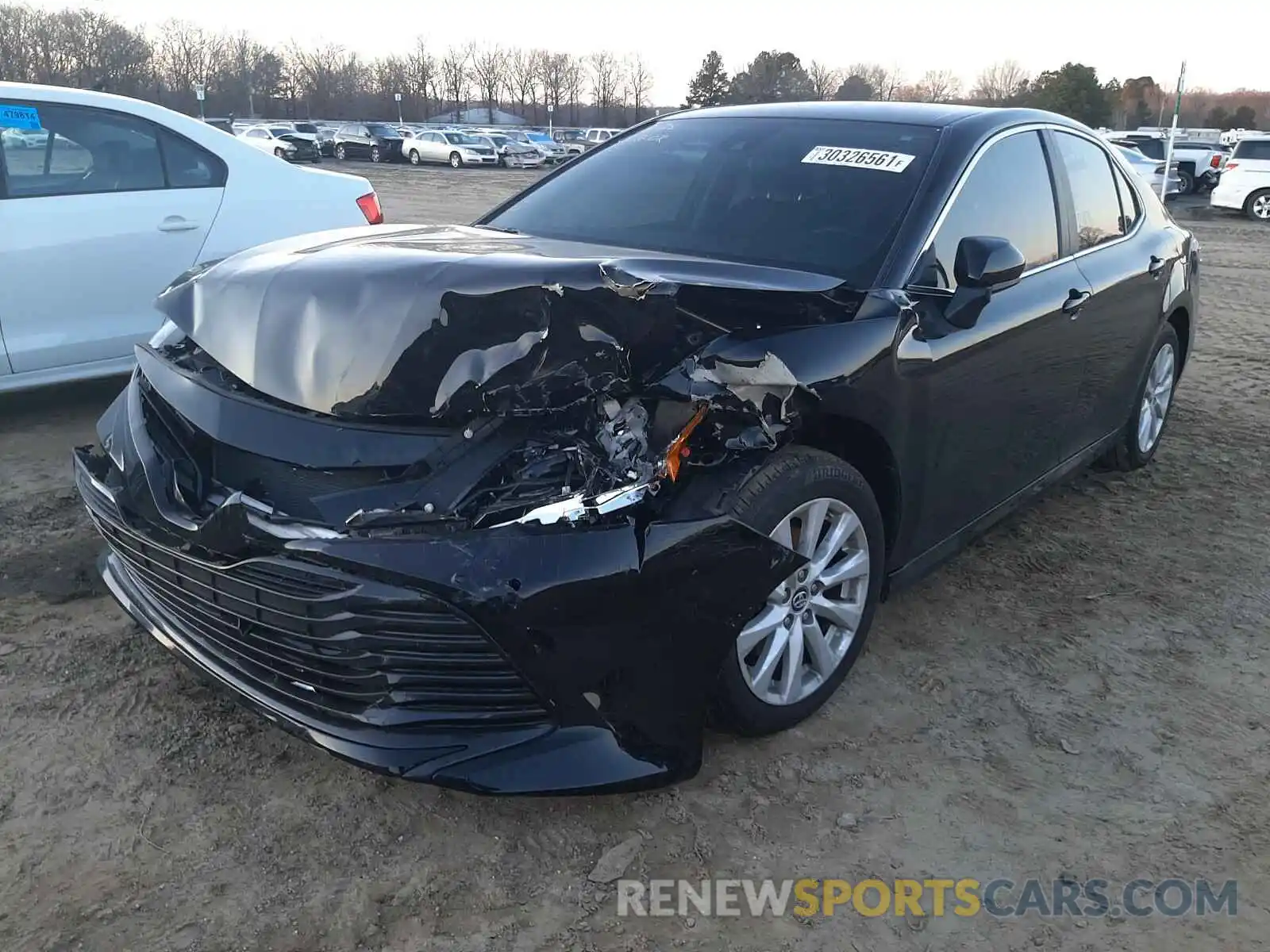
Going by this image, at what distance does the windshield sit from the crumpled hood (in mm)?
552

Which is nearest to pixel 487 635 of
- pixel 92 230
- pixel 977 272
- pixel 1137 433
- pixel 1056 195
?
pixel 977 272

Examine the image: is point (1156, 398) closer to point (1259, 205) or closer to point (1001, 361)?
point (1001, 361)

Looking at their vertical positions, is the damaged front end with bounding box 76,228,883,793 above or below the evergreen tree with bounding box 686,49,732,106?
below

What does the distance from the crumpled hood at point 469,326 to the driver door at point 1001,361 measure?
0.61m

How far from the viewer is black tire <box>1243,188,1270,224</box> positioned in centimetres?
2002

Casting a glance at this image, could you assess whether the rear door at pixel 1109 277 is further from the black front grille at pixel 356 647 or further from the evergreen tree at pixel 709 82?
the evergreen tree at pixel 709 82

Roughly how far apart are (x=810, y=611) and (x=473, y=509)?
3.46ft

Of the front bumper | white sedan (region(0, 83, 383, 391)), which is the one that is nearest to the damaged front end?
the front bumper

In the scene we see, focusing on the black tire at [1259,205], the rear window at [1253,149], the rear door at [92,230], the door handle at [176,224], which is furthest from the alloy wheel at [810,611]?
the rear window at [1253,149]

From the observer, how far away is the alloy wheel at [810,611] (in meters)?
2.64

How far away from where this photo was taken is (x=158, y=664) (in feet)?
10.0

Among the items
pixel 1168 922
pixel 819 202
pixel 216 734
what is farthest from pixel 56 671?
pixel 1168 922

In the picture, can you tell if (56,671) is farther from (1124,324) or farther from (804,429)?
(1124,324)

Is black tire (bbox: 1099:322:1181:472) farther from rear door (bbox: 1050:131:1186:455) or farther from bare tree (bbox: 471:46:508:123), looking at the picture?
bare tree (bbox: 471:46:508:123)
